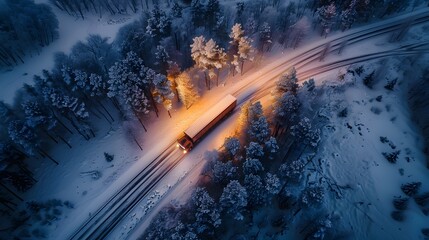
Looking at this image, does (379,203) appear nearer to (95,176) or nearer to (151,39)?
(95,176)

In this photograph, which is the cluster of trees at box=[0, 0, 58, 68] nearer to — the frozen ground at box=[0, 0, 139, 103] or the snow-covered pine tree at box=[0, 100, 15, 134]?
the frozen ground at box=[0, 0, 139, 103]

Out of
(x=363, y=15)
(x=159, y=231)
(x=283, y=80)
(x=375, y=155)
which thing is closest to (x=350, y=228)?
(x=375, y=155)

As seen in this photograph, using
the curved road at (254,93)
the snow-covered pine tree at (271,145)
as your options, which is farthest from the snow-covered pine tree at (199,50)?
the snow-covered pine tree at (271,145)

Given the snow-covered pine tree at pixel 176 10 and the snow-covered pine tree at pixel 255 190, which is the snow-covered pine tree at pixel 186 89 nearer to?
the snow-covered pine tree at pixel 176 10

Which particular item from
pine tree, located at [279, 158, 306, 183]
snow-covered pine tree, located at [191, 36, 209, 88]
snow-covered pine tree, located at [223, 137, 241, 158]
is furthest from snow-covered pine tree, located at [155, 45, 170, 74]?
pine tree, located at [279, 158, 306, 183]

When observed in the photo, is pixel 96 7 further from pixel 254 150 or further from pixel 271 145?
pixel 271 145
